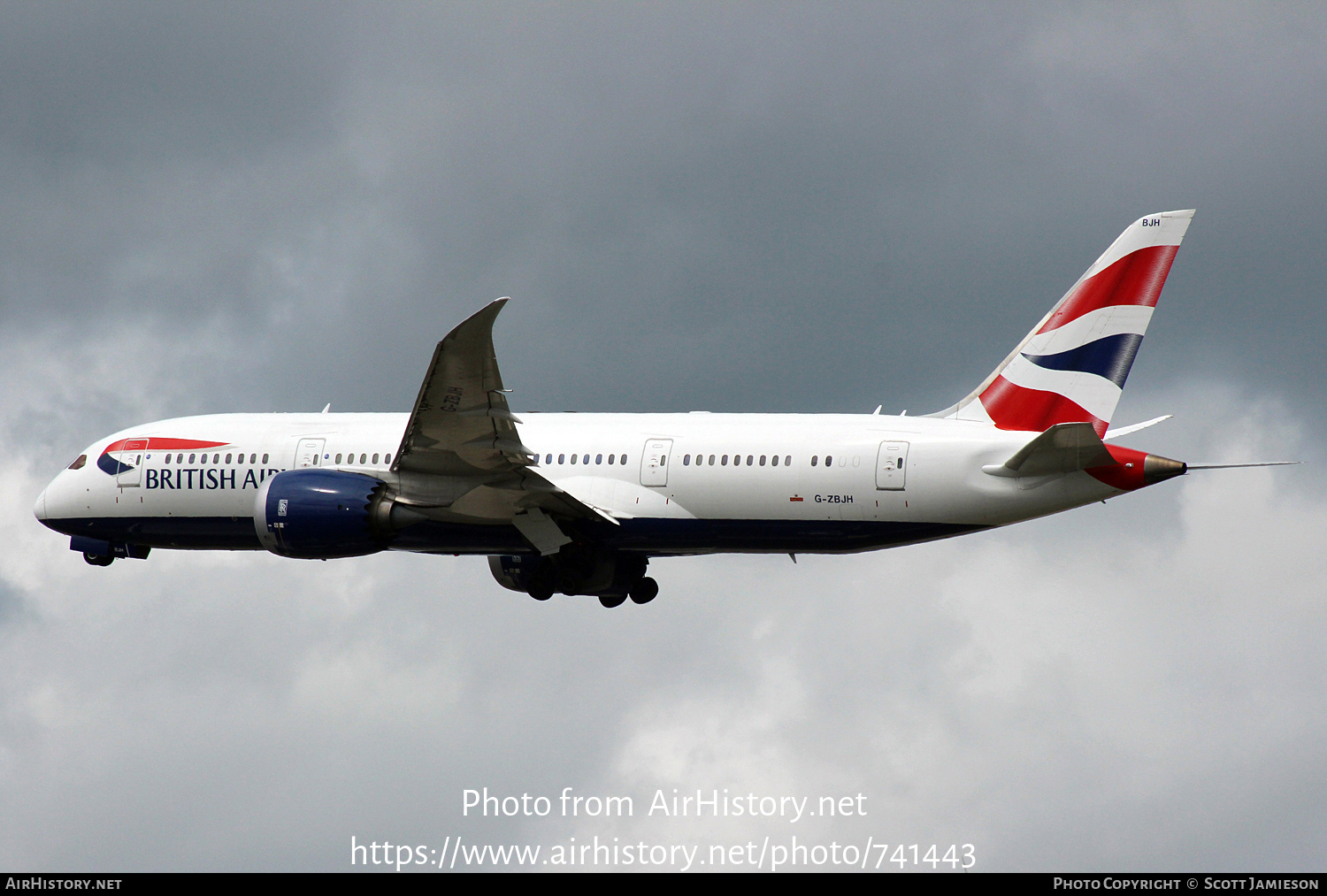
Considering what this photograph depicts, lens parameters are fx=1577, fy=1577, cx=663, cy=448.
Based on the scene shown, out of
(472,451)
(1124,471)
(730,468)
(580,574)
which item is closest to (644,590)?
(580,574)

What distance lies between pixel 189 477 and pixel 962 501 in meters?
19.8

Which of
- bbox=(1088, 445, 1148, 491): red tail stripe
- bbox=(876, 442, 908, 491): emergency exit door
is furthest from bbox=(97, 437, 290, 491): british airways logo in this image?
bbox=(1088, 445, 1148, 491): red tail stripe

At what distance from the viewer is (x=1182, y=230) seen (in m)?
36.0

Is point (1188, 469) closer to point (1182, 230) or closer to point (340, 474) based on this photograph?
point (1182, 230)

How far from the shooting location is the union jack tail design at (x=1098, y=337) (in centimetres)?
3578

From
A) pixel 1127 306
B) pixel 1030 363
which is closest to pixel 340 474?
pixel 1030 363

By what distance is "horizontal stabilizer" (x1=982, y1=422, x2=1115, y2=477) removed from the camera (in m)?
33.0

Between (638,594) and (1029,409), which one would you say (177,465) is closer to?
(638,594)

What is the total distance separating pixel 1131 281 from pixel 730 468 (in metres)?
10.1

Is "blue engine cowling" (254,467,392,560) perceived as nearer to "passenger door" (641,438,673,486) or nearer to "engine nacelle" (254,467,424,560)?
"engine nacelle" (254,467,424,560)

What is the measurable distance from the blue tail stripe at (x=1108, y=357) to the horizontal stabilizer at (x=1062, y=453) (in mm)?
2997

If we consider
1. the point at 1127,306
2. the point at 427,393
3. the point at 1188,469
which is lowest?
the point at 1188,469

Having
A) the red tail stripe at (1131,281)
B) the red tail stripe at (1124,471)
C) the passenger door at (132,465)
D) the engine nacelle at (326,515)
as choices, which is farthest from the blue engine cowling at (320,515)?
the red tail stripe at (1131,281)

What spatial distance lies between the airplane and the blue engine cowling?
45mm
